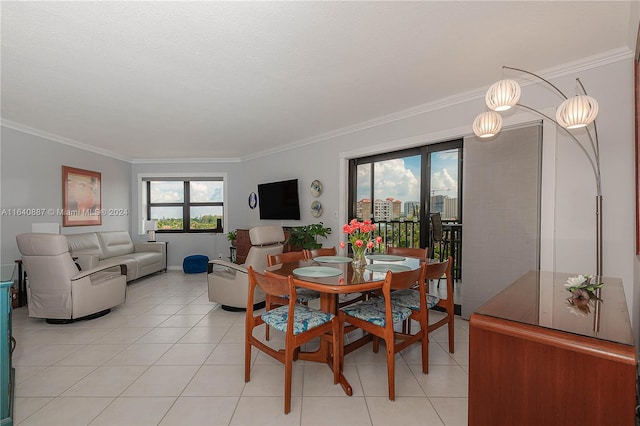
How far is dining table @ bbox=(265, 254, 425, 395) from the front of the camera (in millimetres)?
1866

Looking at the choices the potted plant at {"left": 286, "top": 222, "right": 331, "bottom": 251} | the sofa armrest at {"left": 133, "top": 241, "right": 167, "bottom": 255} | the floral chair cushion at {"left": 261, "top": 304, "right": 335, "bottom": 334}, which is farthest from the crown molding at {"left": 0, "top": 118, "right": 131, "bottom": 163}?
the floral chair cushion at {"left": 261, "top": 304, "right": 335, "bottom": 334}

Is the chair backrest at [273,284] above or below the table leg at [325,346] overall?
above

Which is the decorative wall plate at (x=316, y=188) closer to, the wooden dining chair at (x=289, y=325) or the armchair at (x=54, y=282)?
the wooden dining chair at (x=289, y=325)

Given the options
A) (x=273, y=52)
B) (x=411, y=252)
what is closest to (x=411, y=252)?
(x=411, y=252)

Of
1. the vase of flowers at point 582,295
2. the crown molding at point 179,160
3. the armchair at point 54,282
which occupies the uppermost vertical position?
the crown molding at point 179,160

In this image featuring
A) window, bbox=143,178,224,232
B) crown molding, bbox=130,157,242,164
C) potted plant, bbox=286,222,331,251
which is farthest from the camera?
window, bbox=143,178,224,232

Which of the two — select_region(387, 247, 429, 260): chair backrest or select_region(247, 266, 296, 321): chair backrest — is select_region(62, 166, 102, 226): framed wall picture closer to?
select_region(247, 266, 296, 321): chair backrest

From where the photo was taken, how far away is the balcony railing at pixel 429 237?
407 centimetres

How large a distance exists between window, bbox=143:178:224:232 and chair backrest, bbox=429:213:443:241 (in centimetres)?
490

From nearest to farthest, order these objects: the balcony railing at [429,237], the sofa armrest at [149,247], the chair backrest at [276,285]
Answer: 1. the chair backrest at [276,285]
2. the balcony railing at [429,237]
3. the sofa armrest at [149,247]

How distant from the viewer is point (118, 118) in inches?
156

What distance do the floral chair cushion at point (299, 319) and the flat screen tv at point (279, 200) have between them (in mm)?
3385

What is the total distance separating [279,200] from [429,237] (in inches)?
117

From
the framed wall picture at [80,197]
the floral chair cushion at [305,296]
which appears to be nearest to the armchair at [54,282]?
the framed wall picture at [80,197]
